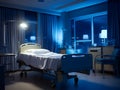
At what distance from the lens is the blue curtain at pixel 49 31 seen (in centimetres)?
656

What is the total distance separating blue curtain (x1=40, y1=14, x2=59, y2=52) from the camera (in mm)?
6564

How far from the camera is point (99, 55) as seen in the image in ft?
17.3

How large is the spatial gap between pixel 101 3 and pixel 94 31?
1148 mm

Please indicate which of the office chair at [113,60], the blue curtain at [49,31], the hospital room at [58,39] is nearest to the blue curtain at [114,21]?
the hospital room at [58,39]

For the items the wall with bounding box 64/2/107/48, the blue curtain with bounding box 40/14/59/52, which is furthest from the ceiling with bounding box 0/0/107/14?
the blue curtain with bounding box 40/14/59/52

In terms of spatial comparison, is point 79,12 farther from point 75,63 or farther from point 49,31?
point 75,63

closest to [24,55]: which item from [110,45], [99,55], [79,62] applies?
[79,62]

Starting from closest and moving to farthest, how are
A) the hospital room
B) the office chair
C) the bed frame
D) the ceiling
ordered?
the bed frame
the hospital room
the office chair
the ceiling

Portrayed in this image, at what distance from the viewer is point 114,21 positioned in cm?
515

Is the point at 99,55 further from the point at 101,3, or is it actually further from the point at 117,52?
the point at 101,3

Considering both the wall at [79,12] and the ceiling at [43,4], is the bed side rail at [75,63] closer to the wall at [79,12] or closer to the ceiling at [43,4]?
the ceiling at [43,4]

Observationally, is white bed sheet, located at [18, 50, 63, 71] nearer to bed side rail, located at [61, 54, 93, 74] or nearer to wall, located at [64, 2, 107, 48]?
bed side rail, located at [61, 54, 93, 74]

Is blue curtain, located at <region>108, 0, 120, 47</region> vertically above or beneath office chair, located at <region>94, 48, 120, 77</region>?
above

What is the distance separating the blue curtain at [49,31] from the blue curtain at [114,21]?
243 cm
